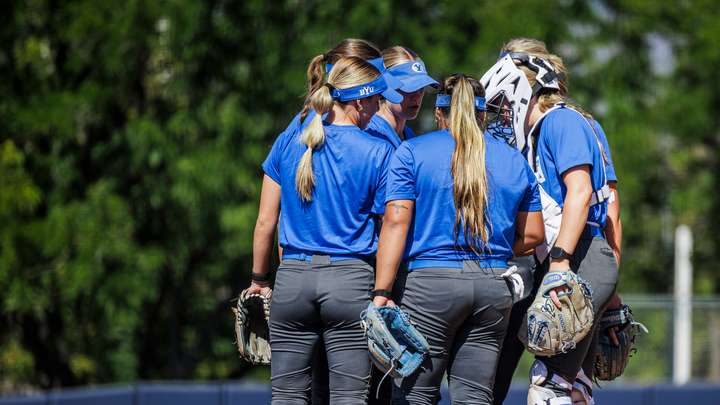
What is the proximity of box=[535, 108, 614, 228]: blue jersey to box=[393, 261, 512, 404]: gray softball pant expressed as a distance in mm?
565

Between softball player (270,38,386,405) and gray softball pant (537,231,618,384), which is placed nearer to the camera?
gray softball pant (537,231,618,384)

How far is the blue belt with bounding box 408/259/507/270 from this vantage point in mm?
4613

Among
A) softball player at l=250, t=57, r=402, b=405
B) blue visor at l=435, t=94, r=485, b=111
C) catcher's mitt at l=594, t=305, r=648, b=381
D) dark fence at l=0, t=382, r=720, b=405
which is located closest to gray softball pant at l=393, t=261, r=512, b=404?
softball player at l=250, t=57, r=402, b=405

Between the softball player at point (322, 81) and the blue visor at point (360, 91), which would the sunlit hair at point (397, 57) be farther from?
the blue visor at point (360, 91)

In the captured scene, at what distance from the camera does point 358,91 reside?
15.9 feet

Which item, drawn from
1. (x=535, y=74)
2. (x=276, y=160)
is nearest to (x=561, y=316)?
(x=535, y=74)

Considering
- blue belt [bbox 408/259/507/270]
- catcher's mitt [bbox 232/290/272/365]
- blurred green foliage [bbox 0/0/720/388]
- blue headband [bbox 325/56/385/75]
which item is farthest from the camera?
blurred green foliage [bbox 0/0/720/388]

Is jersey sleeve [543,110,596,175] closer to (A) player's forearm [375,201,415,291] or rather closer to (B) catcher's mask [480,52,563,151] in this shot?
(B) catcher's mask [480,52,563,151]

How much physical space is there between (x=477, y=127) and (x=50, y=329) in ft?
35.9

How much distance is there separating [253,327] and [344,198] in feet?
3.19

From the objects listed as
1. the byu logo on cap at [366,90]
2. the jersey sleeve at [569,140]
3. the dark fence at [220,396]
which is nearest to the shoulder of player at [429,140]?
the byu logo on cap at [366,90]

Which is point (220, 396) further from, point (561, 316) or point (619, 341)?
point (561, 316)

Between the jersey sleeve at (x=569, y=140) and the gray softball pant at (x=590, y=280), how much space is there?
39cm

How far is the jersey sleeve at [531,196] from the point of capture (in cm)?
475
